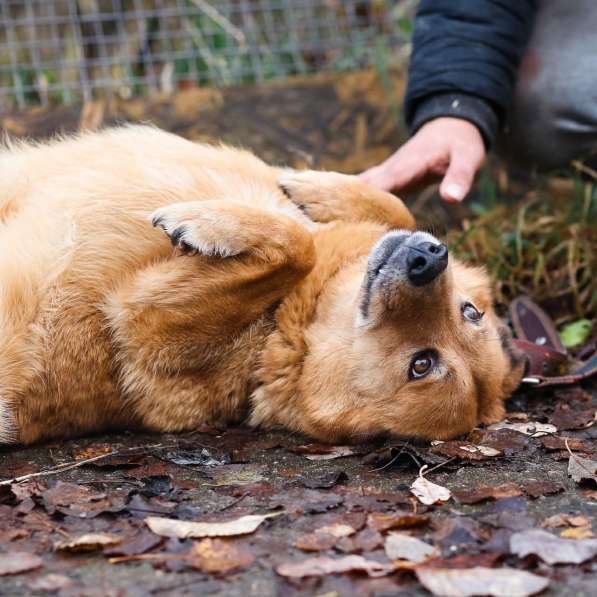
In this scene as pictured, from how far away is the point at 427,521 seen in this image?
238 centimetres

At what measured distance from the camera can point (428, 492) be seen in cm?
266

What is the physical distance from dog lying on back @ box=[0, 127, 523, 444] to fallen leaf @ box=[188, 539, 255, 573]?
3.40ft

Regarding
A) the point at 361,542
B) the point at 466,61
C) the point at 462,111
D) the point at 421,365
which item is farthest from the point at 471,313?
the point at 466,61

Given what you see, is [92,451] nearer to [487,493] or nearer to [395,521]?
[395,521]

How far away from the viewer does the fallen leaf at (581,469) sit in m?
2.79

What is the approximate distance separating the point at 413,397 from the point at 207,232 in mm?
1003

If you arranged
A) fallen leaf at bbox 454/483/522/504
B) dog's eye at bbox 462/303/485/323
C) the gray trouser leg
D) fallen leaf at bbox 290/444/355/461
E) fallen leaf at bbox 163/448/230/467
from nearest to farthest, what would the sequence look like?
fallen leaf at bbox 454/483/522/504
fallen leaf at bbox 163/448/230/467
fallen leaf at bbox 290/444/355/461
dog's eye at bbox 462/303/485/323
the gray trouser leg

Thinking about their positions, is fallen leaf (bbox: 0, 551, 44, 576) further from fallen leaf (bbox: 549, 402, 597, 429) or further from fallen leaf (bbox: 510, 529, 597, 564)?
fallen leaf (bbox: 549, 402, 597, 429)

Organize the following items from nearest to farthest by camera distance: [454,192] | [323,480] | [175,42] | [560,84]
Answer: [323,480], [454,192], [560,84], [175,42]

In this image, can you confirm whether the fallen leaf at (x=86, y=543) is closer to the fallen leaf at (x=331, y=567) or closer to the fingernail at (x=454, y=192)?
the fallen leaf at (x=331, y=567)

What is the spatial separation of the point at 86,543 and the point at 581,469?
5.49ft

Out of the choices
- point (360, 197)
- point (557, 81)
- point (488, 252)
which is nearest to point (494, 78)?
point (557, 81)

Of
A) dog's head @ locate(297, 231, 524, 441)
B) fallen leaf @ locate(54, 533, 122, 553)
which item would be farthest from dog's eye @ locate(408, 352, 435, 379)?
fallen leaf @ locate(54, 533, 122, 553)

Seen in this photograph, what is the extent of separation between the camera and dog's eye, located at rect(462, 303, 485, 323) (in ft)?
11.4
